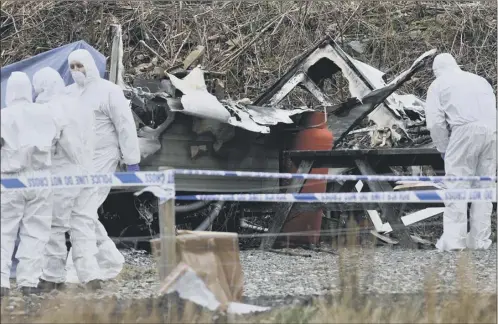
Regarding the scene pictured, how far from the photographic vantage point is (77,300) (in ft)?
20.4

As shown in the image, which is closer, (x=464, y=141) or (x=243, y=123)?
(x=464, y=141)

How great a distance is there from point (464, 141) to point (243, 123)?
2506 millimetres

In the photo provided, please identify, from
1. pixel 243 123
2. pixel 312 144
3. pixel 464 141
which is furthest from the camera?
pixel 312 144

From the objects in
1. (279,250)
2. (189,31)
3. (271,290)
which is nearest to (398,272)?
(271,290)

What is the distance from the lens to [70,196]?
748 cm

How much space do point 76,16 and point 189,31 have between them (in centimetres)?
218

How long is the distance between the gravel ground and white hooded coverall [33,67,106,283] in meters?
0.33

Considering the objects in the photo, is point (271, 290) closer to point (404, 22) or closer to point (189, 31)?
point (189, 31)

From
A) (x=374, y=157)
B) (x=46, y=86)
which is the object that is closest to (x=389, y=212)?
(x=374, y=157)

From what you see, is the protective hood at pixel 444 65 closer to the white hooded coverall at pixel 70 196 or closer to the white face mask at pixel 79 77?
the white face mask at pixel 79 77

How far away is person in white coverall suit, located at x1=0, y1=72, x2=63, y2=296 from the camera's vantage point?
6.68 meters

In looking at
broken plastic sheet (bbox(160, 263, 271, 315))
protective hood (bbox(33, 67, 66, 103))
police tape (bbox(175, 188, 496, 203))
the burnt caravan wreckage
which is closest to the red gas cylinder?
the burnt caravan wreckage

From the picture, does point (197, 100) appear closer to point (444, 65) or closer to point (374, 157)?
point (374, 157)

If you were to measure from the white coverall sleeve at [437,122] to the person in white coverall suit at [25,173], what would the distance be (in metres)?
4.30
